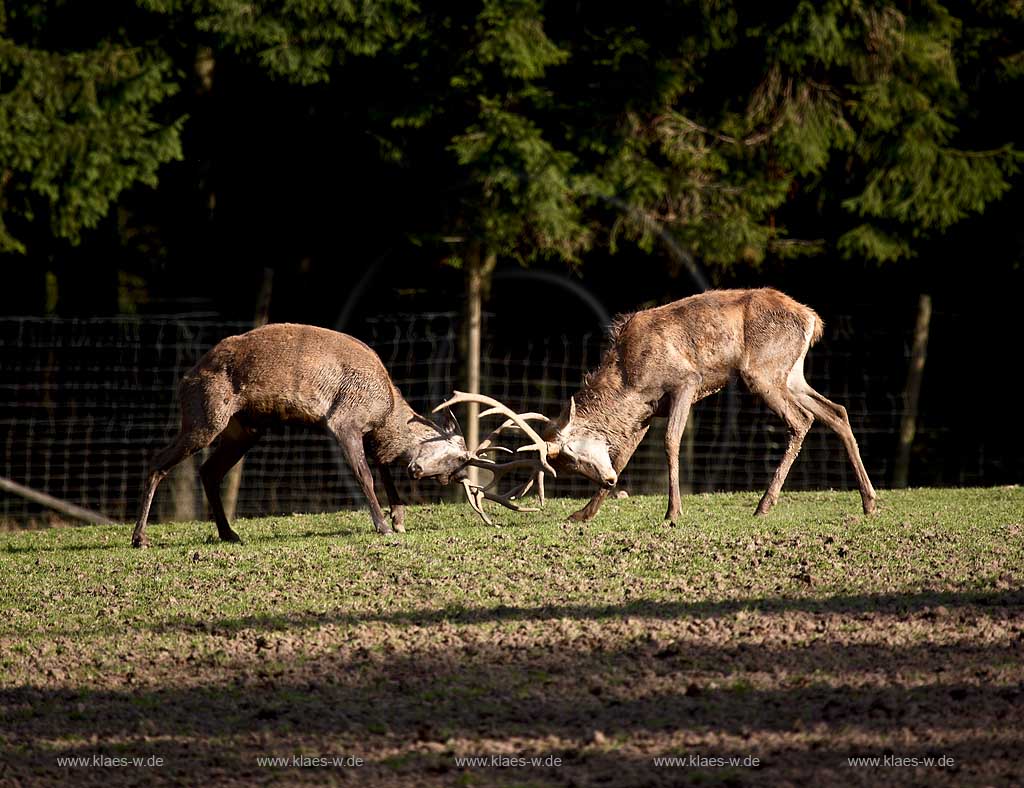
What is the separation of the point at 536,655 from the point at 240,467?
996cm

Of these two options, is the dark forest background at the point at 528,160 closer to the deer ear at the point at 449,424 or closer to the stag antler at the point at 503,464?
the deer ear at the point at 449,424

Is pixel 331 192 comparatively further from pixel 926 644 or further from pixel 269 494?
pixel 926 644

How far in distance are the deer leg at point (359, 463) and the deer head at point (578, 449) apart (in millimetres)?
1328

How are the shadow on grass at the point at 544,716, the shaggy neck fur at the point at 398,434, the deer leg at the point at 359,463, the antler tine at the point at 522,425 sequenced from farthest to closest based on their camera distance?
1. the shaggy neck fur at the point at 398,434
2. the antler tine at the point at 522,425
3. the deer leg at the point at 359,463
4. the shadow on grass at the point at 544,716

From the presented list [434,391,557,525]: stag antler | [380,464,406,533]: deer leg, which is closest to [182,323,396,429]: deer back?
[380,464,406,533]: deer leg

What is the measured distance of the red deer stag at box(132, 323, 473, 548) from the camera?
968 centimetres

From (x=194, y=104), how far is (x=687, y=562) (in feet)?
35.1

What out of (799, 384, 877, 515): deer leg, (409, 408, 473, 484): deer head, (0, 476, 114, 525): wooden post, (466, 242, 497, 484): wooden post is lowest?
(0, 476, 114, 525): wooden post

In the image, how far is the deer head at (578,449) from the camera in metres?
10.3

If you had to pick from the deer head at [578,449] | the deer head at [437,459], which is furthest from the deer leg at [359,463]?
the deer head at [578,449]

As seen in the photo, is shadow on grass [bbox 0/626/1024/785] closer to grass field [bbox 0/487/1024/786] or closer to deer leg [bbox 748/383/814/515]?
grass field [bbox 0/487/1024/786]

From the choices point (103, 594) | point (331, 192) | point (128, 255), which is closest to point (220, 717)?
point (103, 594)

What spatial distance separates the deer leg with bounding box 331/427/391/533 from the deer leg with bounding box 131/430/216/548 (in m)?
0.88

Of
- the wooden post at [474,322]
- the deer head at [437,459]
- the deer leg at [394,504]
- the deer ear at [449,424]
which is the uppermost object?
the wooden post at [474,322]
